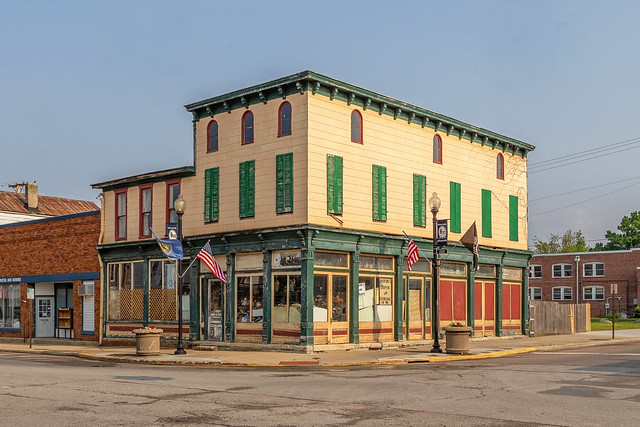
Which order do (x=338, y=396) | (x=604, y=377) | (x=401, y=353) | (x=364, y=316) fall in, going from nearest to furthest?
(x=338, y=396) < (x=604, y=377) < (x=401, y=353) < (x=364, y=316)

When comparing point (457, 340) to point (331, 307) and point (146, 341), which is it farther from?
point (146, 341)

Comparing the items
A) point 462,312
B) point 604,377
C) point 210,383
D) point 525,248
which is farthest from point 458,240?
point 210,383

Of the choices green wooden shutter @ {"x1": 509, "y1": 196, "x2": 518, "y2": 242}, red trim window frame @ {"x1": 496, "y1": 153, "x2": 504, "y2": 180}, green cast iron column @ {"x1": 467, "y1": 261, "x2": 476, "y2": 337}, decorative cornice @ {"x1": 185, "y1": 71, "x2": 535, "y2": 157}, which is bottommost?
green cast iron column @ {"x1": 467, "y1": 261, "x2": 476, "y2": 337}

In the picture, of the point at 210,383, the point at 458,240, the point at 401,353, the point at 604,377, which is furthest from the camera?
the point at 458,240

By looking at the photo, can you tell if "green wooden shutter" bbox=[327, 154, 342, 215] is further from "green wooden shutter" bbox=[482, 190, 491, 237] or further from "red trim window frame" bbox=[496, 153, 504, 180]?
"red trim window frame" bbox=[496, 153, 504, 180]

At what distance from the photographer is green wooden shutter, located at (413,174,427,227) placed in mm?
32250

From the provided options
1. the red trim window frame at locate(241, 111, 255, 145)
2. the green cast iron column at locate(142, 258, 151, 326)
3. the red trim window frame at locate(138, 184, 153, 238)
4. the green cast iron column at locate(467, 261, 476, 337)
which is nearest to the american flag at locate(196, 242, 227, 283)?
the red trim window frame at locate(241, 111, 255, 145)

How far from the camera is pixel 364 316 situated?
2947cm

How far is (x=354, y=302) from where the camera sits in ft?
93.9

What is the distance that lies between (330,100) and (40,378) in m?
15.4

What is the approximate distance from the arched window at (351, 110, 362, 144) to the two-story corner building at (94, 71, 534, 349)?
5 centimetres

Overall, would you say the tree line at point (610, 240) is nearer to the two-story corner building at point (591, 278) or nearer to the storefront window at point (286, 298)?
the two-story corner building at point (591, 278)

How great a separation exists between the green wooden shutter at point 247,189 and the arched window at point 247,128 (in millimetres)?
970

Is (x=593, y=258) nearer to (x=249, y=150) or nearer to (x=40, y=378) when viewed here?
(x=249, y=150)
